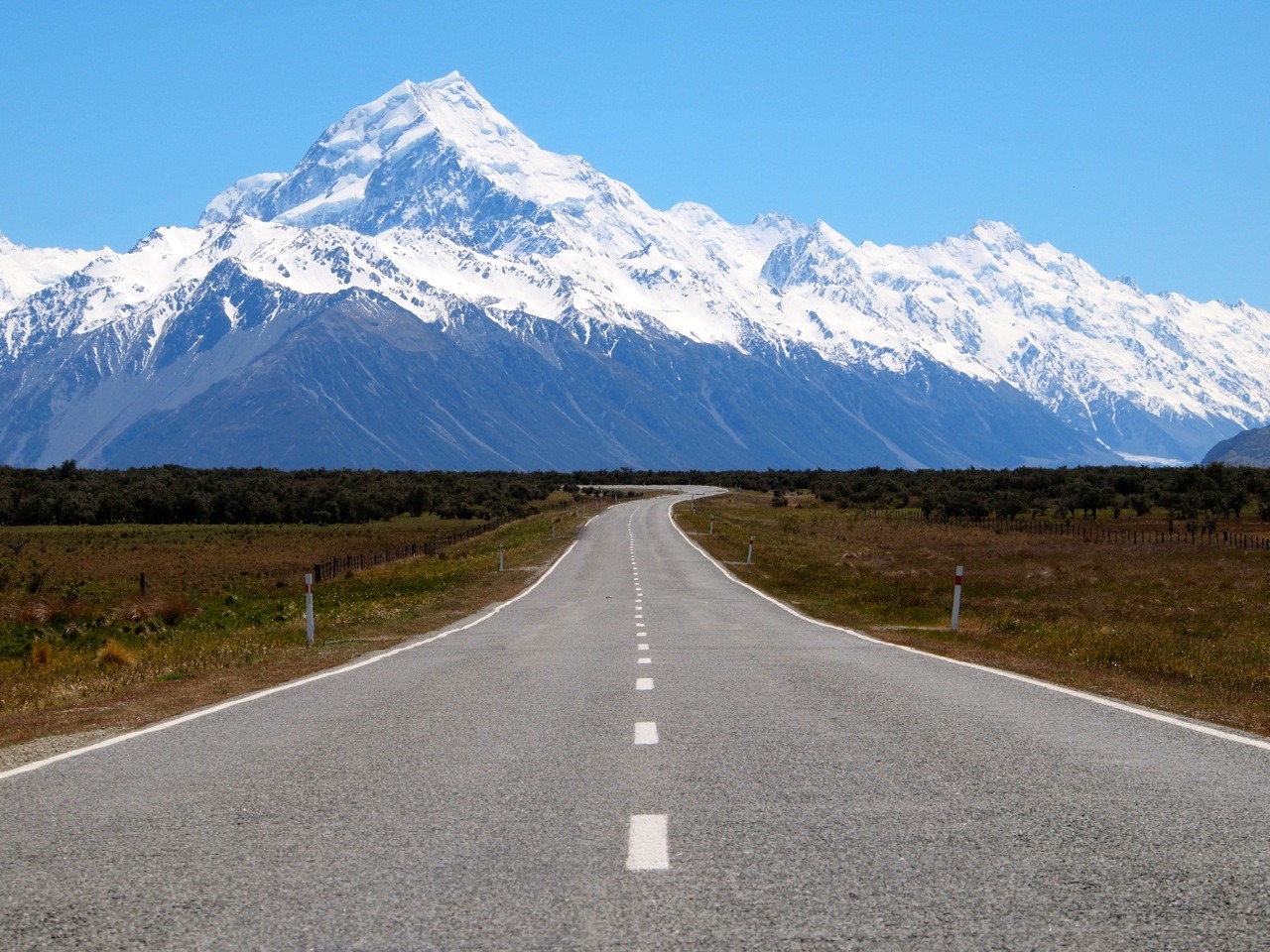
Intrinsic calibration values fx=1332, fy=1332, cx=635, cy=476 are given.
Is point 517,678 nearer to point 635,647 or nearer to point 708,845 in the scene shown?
point 635,647

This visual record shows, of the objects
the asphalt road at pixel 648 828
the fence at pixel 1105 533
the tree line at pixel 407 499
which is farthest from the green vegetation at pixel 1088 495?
the asphalt road at pixel 648 828

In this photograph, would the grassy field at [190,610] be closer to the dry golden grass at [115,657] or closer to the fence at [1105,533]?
the dry golden grass at [115,657]

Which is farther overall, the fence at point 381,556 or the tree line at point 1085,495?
the tree line at point 1085,495

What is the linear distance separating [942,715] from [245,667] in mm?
10706

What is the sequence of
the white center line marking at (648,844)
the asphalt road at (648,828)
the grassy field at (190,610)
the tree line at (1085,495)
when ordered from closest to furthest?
the asphalt road at (648,828) → the white center line marking at (648,844) → the grassy field at (190,610) → the tree line at (1085,495)

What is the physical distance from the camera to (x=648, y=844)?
7188mm

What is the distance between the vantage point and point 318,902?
6.29 metres

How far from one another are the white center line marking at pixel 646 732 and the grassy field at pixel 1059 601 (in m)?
5.39

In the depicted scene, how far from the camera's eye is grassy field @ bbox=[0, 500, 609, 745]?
16.2 m

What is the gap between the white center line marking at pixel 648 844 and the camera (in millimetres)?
6810

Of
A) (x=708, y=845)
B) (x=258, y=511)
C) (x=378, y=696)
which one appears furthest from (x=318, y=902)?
(x=258, y=511)

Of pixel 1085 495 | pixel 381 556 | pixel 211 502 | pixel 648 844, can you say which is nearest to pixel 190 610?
pixel 381 556

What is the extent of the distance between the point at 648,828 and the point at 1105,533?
77297 mm

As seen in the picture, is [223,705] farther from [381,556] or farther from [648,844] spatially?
[381,556]
